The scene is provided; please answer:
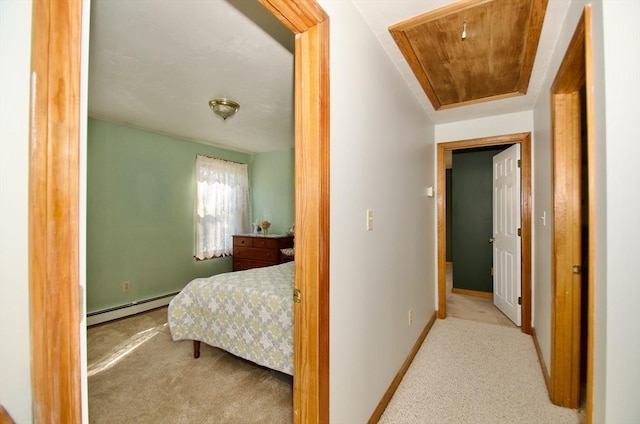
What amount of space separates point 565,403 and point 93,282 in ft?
14.4

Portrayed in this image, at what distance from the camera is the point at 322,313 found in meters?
1.19

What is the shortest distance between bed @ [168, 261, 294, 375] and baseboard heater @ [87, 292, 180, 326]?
1.51 metres

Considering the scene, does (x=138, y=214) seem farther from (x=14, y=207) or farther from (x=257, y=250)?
(x=14, y=207)

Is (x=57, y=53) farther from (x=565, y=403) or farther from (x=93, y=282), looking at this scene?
(x=93, y=282)

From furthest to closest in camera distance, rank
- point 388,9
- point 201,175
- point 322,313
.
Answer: point 201,175
point 388,9
point 322,313

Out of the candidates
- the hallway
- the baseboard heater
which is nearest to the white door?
the hallway

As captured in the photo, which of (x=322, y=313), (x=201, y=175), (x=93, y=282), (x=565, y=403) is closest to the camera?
(x=322, y=313)

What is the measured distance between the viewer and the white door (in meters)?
3.23

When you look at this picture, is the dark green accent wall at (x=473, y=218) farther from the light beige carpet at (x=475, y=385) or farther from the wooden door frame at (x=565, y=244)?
the wooden door frame at (x=565, y=244)

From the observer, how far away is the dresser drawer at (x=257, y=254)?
450 cm

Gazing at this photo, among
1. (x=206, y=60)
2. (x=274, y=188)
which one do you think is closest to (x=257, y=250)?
(x=274, y=188)

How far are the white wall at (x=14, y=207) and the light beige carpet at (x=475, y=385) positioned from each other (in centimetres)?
185

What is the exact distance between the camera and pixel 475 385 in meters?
2.11

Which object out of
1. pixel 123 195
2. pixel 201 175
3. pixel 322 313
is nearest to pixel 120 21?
pixel 322 313
